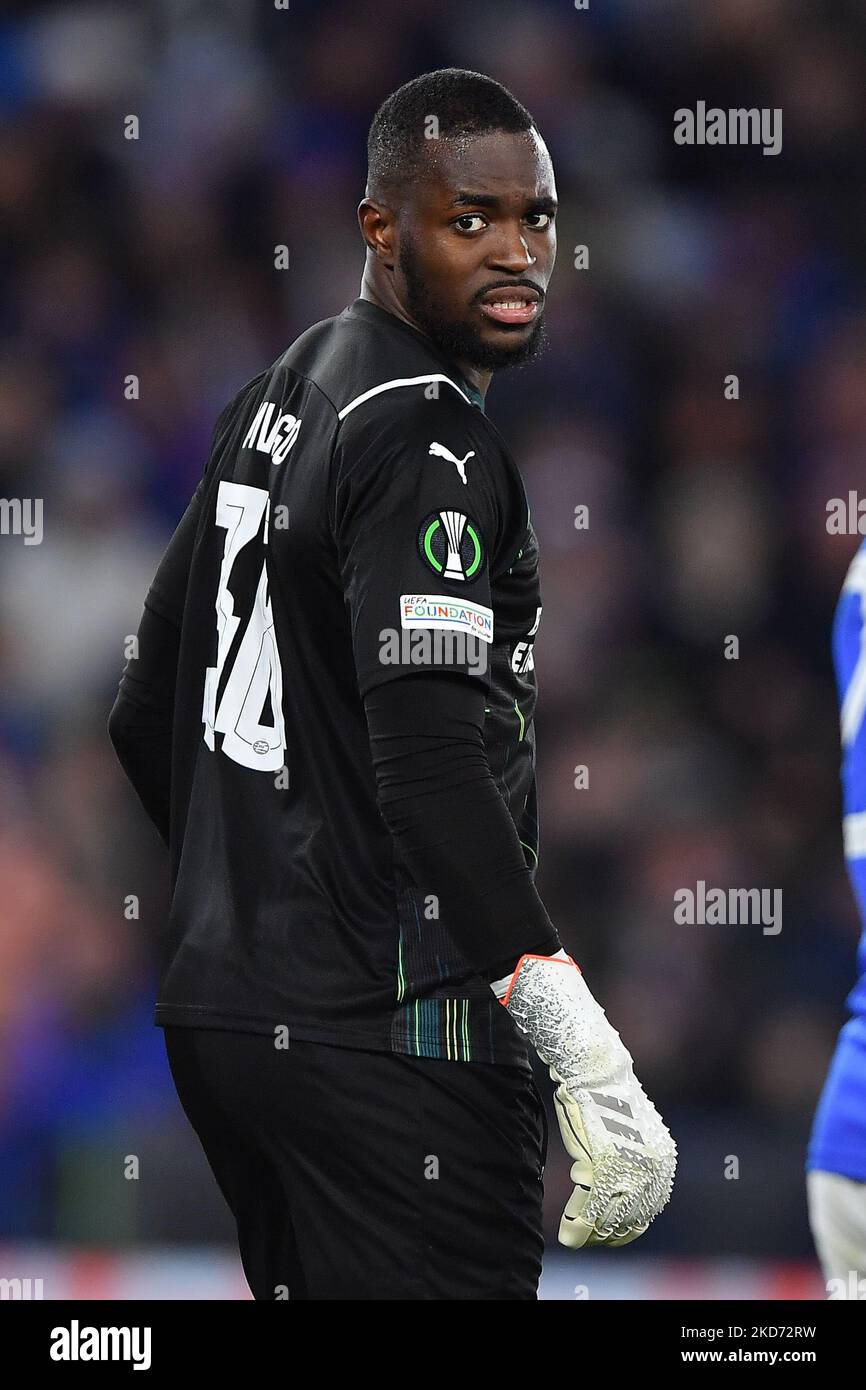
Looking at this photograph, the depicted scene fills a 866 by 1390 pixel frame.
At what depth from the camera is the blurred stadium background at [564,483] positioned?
14.7 ft

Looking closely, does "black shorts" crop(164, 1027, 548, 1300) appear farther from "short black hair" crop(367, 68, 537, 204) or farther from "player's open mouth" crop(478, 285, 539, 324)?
"short black hair" crop(367, 68, 537, 204)

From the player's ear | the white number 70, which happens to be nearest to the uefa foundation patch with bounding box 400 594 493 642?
the white number 70

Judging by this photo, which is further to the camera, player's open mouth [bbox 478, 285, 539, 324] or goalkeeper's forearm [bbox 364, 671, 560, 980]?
player's open mouth [bbox 478, 285, 539, 324]

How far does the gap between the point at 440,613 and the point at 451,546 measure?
8 cm

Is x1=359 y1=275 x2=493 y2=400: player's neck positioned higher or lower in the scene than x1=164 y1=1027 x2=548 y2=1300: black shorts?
higher

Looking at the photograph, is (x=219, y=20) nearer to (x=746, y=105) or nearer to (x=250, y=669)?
(x=746, y=105)

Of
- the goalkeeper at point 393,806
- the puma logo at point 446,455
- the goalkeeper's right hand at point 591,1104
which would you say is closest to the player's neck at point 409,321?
the goalkeeper at point 393,806

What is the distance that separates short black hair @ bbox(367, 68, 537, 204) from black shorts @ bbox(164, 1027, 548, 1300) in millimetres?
1004

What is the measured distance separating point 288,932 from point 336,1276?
0.37 metres

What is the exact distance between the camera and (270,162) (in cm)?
525

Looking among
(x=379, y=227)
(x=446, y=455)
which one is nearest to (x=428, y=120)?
(x=379, y=227)

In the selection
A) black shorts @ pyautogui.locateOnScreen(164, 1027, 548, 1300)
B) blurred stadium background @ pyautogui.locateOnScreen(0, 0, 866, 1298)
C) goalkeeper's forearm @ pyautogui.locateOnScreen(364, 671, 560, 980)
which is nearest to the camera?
goalkeeper's forearm @ pyautogui.locateOnScreen(364, 671, 560, 980)

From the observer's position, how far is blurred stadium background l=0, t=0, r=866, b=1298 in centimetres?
448

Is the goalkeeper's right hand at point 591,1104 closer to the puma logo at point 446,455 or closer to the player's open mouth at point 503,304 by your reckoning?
the puma logo at point 446,455
